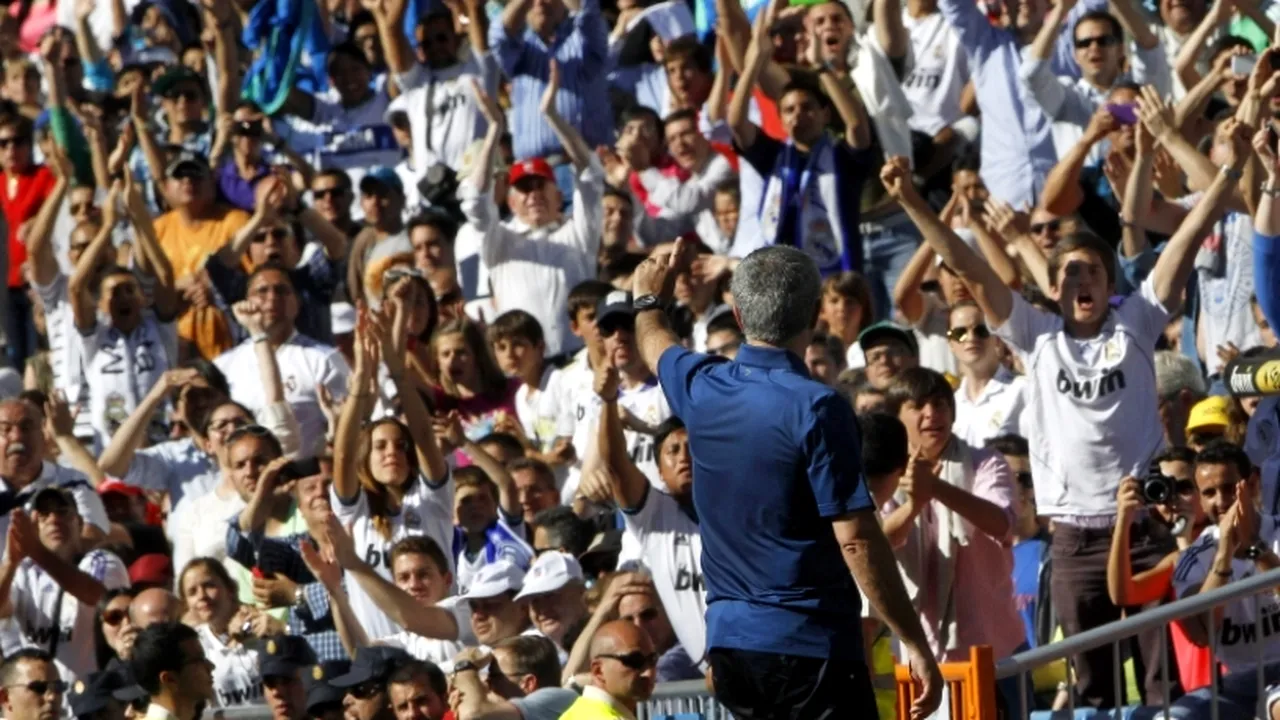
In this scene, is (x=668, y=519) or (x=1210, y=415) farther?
(x=1210, y=415)

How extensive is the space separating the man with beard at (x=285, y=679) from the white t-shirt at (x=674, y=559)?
4.30 feet

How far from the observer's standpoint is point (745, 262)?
6.01m

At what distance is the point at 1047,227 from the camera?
1227 centimetres

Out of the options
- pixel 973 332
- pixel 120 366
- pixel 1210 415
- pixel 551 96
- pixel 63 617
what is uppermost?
pixel 551 96

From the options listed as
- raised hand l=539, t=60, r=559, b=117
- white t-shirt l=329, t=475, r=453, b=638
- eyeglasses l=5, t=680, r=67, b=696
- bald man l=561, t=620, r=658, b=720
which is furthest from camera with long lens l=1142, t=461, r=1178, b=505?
raised hand l=539, t=60, r=559, b=117

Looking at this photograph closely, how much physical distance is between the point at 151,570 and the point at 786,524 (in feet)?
19.7

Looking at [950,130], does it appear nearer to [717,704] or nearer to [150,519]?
[150,519]

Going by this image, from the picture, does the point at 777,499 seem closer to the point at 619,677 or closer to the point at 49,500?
the point at 619,677

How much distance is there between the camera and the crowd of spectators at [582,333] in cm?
917

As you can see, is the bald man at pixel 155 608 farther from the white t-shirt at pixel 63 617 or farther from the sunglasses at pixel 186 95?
the sunglasses at pixel 186 95

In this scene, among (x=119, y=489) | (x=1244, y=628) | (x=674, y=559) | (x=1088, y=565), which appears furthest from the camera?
(x=119, y=489)

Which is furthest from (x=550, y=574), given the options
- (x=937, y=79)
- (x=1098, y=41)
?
(x=937, y=79)

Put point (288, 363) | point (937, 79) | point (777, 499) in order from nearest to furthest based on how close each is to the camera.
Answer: point (777, 499) < point (288, 363) < point (937, 79)

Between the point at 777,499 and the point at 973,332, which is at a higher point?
the point at 973,332
